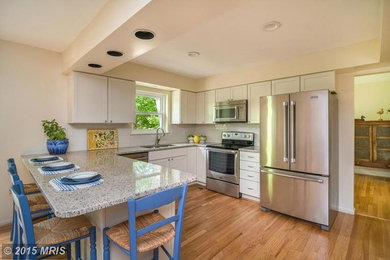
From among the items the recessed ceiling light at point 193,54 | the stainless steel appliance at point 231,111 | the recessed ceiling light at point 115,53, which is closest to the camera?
the recessed ceiling light at point 115,53

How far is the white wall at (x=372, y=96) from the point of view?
5.02 m

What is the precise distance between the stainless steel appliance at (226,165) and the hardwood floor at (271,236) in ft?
1.93

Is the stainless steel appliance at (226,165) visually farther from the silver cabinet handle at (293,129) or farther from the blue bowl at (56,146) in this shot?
the blue bowl at (56,146)

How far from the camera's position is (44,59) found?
281cm

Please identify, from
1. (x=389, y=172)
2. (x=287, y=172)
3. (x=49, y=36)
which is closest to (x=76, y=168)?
(x=49, y=36)

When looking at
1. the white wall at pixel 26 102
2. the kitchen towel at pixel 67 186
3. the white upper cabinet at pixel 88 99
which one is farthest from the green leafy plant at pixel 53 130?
the kitchen towel at pixel 67 186

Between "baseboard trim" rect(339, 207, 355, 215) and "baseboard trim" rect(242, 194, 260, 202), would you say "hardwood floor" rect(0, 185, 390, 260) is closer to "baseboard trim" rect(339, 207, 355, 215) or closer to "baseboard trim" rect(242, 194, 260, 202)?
"baseboard trim" rect(339, 207, 355, 215)

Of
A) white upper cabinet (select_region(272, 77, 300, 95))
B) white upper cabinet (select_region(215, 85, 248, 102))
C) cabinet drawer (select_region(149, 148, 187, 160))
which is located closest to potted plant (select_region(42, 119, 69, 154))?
cabinet drawer (select_region(149, 148, 187, 160))

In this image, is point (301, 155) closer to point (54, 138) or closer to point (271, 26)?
point (271, 26)

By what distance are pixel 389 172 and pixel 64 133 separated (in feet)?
23.3

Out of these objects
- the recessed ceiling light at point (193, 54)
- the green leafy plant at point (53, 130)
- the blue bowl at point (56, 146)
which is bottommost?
the blue bowl at point (56, 146)

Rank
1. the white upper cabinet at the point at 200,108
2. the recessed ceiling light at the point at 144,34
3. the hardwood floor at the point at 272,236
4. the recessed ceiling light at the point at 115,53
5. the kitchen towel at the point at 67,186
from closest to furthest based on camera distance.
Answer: the kitchen towel at the point at 67,186 → the recessed ceiling light at the point at 144,34 → the hardwood floor at the point at 272,236 → the recessed ceiling light at the point at 115,53 → the white upper cabinet at the point at 200,108

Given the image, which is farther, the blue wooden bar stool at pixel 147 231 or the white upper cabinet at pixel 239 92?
the white upper cabinet at pixel 239 92

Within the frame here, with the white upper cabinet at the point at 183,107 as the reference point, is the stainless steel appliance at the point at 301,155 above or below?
below
